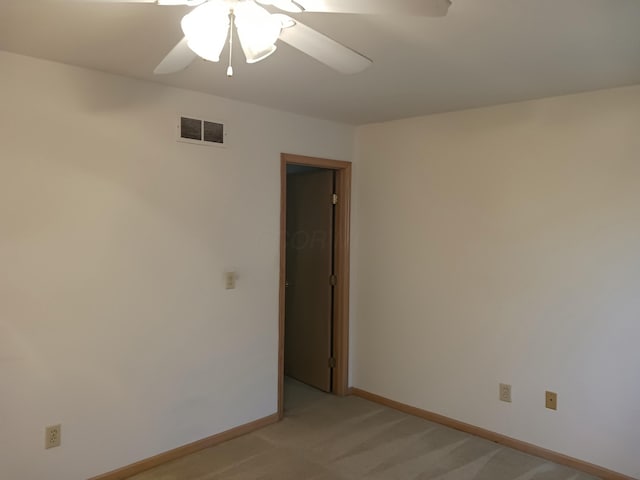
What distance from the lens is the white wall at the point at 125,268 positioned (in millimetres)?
2379

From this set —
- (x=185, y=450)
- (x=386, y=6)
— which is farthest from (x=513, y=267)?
(x=185, y=450)

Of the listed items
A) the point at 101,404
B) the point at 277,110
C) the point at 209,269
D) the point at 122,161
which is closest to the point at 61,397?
the point at 101,404

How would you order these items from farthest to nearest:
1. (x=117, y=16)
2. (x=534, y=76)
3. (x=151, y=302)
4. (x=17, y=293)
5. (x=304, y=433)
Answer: (x=304, y=433) < (x=151, y=302) < (x=534, y=76) < (x=17, y=293) < (x=117, y=16)

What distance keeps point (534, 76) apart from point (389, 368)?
2436 mm

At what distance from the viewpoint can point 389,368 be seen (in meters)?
3.90

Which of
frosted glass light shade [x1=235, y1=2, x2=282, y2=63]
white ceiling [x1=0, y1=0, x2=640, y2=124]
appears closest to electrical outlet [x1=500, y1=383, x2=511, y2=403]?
white ceiling [x1=0, y1=0, x2=640, y2=124]

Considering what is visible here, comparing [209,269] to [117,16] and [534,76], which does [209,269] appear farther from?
[534,76]

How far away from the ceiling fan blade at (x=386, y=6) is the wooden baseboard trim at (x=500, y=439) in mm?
2813

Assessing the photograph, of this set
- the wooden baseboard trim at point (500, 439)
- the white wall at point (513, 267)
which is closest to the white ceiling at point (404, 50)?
the white wall at point (513, 267)

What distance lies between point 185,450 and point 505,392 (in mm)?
2149

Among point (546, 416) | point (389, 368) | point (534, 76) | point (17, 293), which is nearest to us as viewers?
point (17, 293)

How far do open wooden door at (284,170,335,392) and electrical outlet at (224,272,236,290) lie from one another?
1133 mm

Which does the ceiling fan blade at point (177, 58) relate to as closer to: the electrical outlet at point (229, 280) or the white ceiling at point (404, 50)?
the white ceiling at point (404, 50)

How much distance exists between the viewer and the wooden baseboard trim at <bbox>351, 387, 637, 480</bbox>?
2.82 meters
